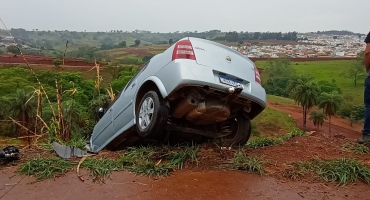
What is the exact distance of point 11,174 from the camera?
447cm

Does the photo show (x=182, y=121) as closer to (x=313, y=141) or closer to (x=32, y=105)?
(x=313, y=141)

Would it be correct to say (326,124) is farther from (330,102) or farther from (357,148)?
(357,148)

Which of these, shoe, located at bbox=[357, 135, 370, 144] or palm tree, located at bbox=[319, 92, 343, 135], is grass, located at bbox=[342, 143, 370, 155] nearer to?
shoe, located at bbox=[357, 135, 370, 144]

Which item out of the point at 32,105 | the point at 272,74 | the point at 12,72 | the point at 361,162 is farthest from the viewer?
the point at 272,74

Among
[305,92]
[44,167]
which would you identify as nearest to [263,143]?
[44,167]

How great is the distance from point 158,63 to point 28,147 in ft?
7.70

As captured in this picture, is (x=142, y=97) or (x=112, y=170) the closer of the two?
(x=112, y=170)

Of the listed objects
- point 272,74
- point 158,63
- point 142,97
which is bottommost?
point 272,74

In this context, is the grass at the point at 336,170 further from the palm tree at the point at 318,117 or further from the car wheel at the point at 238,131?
the palm tree at the point at 318,117

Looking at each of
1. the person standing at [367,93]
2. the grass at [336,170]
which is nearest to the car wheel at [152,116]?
the grass at [336,170]

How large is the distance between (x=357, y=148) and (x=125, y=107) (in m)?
3.42

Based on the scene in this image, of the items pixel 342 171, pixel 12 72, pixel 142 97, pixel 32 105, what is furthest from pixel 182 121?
pixel 12 72

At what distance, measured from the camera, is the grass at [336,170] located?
4531 millimetres

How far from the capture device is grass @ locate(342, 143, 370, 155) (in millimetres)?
5652
